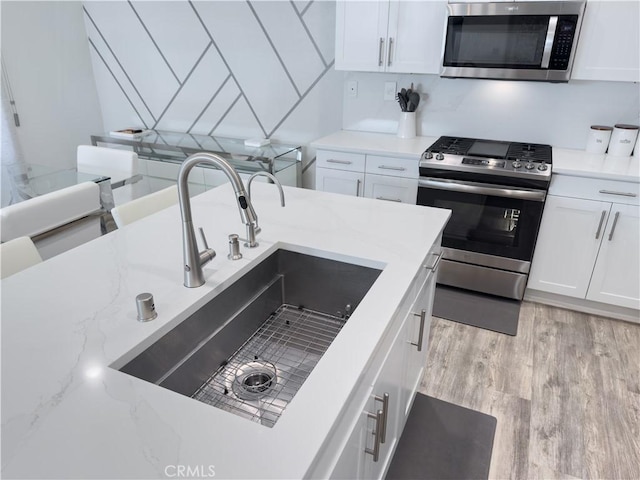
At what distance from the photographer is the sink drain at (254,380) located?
1167 millimetres

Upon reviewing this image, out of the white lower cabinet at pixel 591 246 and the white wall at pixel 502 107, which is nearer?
the white lower cabinet at pixel 591 246

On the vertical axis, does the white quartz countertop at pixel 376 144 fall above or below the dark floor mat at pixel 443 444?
above

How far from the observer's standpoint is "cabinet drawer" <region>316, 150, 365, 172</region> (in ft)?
9.87

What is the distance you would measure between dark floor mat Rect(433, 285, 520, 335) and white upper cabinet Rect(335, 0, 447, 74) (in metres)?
1.44

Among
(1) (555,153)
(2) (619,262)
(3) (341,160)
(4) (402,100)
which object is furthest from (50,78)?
(2) (619,262)

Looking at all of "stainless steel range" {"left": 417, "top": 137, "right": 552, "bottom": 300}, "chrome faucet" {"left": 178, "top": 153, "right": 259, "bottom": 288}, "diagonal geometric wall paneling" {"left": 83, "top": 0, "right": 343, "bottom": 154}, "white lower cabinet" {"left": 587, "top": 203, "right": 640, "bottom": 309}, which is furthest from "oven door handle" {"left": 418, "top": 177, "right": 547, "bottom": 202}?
"chrome faucet" {"left": 178, "top": 153, "right": 259, "bottom": 288}

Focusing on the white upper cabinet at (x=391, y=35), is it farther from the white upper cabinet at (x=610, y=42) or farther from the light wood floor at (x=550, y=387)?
the light wood floor at (x=550, y=387)

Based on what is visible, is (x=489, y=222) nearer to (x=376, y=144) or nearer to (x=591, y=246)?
(x=591, y=246)

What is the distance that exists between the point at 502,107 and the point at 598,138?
2.00 ft

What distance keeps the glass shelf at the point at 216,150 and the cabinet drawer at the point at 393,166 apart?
80 centimetres

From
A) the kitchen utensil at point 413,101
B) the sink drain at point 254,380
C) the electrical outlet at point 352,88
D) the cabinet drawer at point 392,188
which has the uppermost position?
the electrical outlet at point 352,88

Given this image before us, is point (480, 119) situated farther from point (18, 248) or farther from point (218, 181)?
point (18, 248)

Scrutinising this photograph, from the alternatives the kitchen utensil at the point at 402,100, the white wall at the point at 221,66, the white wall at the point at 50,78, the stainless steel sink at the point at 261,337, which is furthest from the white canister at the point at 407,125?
the white wall at the point at 50,78

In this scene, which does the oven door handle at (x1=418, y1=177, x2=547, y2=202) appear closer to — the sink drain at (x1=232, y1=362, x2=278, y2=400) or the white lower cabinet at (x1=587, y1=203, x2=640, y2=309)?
the white lower cabinet at (x1=587, y1=203, x2=640, y2=309)
